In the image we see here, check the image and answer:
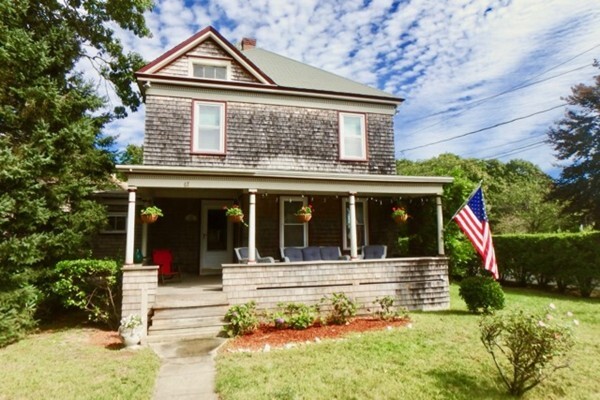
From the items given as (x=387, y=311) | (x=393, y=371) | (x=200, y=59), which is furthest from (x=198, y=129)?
(x=393, y=371)

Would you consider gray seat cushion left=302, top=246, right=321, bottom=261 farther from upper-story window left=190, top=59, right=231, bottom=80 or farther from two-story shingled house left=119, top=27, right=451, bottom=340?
upper-story window left=190, top=59, right=231, bottom=80

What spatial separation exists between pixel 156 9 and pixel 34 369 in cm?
1265

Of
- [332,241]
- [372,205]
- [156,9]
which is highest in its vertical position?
[156,9]

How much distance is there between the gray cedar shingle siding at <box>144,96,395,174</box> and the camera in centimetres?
1054

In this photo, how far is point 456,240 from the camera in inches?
460

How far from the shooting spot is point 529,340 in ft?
13.4

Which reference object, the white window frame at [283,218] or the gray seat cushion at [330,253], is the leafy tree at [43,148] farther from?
the gray seat cushion at [330,253]

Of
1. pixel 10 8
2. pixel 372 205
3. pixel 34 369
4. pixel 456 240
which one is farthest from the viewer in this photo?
pixel 372 205

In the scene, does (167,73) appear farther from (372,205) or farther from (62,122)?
(372,205)

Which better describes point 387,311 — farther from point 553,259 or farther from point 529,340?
point 553,259

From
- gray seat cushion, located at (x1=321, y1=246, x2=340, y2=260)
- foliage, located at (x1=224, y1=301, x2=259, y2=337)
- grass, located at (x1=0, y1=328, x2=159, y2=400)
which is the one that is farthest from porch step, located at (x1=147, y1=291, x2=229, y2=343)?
gray seat cushion, located at (x1=321, y1=246, x2=340, y2=260)

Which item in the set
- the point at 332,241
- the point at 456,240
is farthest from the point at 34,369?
the point at 456,240

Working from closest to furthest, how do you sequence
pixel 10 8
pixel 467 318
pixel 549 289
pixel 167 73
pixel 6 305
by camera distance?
pixel 6 305
pixel 10 8
pixel 467 318
pixel 167 73
pixel 549 289

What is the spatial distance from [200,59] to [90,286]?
7.61 meters
